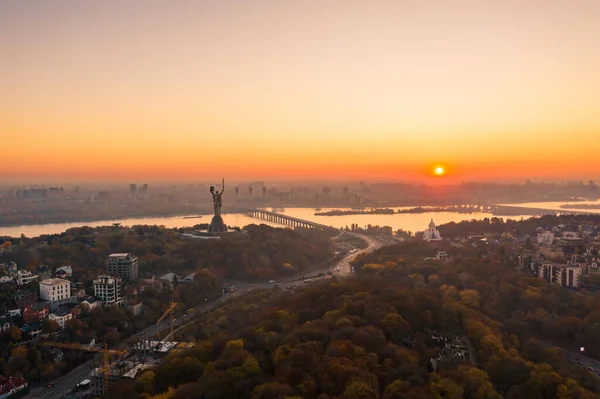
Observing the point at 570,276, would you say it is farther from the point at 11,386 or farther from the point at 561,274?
the point at 11,386

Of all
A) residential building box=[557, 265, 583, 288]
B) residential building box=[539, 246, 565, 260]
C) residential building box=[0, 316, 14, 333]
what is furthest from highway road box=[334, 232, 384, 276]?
residential building box=[0, 316, 14, 333]

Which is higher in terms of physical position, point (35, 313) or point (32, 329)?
point (35, 313)

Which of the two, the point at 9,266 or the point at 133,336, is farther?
the point at 9,266

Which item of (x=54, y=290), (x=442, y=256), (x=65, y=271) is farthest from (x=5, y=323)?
(x=442, y=256)

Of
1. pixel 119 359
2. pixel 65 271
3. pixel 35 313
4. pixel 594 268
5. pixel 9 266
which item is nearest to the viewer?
pixel 119 359

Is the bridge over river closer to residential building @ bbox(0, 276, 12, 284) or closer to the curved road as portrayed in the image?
the curved road

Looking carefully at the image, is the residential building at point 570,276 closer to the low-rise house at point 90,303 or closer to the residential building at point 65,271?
the low-rise house at point 90,303

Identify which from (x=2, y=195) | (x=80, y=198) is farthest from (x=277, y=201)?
(x=2, y=195)

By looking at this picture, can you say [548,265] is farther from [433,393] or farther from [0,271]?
[0,271]

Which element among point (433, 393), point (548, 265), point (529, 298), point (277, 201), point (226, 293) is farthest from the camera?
point (277, 201)
